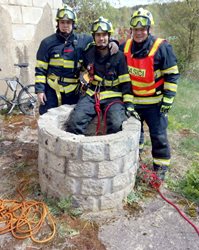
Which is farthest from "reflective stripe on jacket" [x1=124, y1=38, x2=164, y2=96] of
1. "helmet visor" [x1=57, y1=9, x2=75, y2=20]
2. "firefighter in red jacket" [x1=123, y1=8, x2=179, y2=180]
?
"helmet visor" [x1=57, y1=9, x2=75, y2=20]

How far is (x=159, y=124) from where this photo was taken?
3.83 meters

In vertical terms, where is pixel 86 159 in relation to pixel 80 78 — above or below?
below

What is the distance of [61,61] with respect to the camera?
4023 mm

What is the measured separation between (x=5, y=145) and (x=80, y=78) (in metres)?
2.05

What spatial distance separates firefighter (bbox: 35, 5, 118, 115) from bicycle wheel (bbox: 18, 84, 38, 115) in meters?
2.63

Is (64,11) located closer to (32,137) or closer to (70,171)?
(70,171)

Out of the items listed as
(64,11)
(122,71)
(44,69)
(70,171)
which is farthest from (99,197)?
(64,11)

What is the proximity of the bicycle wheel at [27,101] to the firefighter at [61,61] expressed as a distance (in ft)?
8.63

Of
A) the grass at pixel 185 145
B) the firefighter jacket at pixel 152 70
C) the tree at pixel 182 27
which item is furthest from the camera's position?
the tree at pixel 182 27

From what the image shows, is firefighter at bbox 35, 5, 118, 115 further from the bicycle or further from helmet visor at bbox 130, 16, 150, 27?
the bicycle

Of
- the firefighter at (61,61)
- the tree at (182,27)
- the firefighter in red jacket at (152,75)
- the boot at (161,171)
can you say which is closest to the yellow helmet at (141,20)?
the firefighter in red jacket at (152,75)

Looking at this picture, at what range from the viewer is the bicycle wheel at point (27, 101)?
6.70m

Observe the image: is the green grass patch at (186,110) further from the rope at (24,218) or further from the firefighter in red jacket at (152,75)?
the rope at (24,218)

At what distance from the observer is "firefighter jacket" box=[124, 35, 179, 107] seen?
348cm
